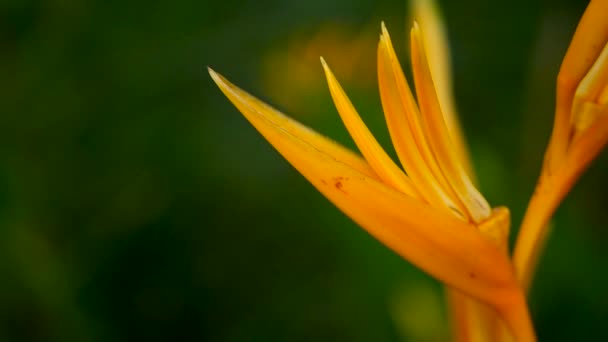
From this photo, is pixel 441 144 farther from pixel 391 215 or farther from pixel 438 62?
pixel 438 62

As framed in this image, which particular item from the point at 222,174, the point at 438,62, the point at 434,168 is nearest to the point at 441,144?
the point at 434,168

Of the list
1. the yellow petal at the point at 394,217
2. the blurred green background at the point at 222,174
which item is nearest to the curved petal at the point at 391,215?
the yellow petal at the point at 394,217

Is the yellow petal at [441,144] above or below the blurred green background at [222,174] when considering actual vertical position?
above

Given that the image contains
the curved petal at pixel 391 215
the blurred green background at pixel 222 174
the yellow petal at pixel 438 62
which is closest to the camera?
the curved petal at pixel 391 215

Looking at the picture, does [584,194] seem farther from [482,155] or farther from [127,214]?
[127,214]

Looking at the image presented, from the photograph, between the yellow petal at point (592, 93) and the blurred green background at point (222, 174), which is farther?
the blurred green background at point (222, 174)

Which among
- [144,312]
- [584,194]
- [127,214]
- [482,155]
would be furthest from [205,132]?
[584,194]

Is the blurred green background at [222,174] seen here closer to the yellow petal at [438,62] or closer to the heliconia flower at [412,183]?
the yellow petal at [438,62]
